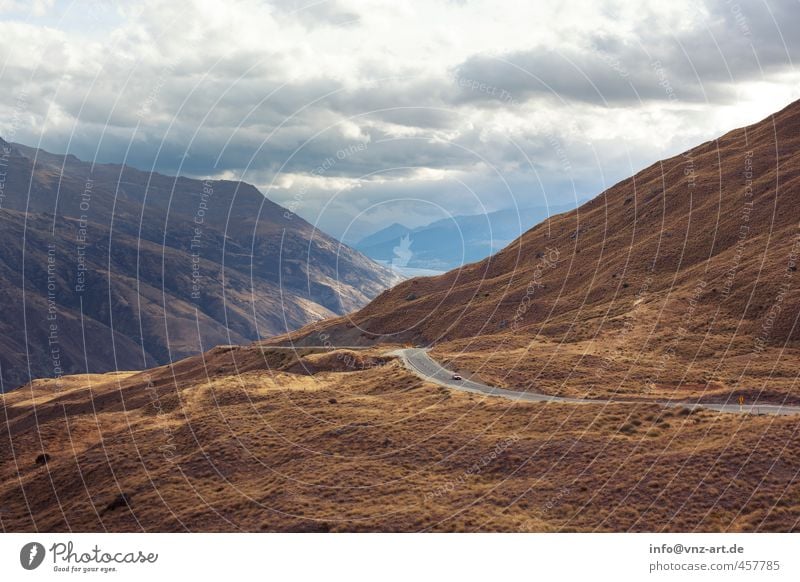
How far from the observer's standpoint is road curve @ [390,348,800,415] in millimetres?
59050

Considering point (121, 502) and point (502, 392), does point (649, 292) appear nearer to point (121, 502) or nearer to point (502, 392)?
point (502, 392)

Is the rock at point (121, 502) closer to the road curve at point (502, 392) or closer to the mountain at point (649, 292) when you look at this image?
the road curve at point (502, 392)

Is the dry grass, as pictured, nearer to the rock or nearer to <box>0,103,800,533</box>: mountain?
<box>0,103,800,533</box>: mountain

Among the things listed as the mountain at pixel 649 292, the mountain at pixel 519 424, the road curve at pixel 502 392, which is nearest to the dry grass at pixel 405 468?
the mountain at pixel 519 424

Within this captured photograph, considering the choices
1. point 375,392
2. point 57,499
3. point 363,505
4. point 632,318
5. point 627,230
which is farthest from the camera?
point 627,230

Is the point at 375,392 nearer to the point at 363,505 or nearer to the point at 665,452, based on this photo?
the point at 363,505

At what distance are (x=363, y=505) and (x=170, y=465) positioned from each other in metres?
23.3

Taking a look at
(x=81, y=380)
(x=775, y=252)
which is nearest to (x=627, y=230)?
(x=775, y=252)

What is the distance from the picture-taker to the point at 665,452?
49.0 metres

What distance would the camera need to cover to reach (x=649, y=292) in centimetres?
11694

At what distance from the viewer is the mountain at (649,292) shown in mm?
82125

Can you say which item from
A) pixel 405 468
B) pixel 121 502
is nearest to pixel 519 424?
pixel 405 468

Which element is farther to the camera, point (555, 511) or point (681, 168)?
point (681, 168)

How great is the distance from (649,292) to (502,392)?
56358 millimetres
